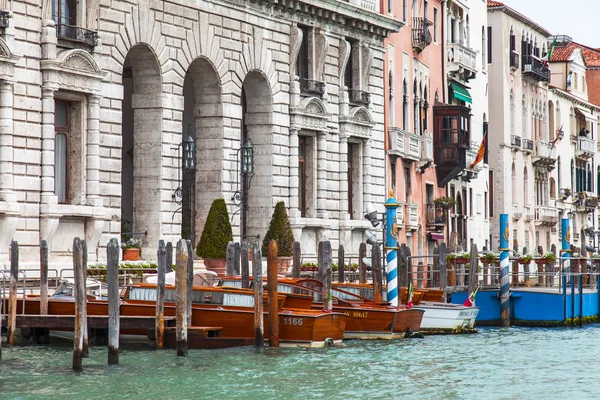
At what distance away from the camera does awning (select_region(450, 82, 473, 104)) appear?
180 ft

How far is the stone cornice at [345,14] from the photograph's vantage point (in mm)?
38469

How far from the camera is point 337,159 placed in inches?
1620

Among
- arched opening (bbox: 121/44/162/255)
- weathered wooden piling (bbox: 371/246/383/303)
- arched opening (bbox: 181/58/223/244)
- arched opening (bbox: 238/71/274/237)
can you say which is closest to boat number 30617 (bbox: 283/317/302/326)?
weathered wooden piling (bbox: 371/246/383/303)

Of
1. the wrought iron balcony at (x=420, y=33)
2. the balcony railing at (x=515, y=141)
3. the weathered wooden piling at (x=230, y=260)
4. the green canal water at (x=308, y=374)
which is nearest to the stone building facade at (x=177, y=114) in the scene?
the weathered wooden piling at (x=230, y=260)

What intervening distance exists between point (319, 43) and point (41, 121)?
41.7 feet

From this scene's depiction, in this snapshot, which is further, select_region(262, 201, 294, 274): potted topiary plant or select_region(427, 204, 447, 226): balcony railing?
select_region(427, 204, 447, 226): balcony railing

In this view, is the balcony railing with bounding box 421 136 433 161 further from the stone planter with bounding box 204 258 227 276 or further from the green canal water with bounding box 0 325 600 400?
the green canal water with bounding box 0 325 600 400

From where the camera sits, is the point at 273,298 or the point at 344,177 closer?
the point at 273,298

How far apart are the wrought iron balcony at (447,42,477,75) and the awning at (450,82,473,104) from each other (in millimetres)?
746

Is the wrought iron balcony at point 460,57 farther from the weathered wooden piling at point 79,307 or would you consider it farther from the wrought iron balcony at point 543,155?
the weathered wooden piling at point 79,307

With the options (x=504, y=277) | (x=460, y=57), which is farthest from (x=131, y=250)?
(x=460, y=57)

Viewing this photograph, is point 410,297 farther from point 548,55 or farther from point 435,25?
point 548,55

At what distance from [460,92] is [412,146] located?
8.56 m

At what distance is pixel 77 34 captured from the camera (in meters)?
30.1
